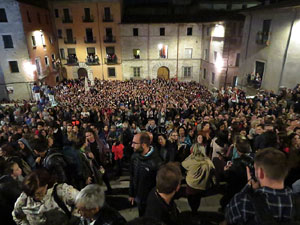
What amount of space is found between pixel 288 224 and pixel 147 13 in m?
33.6

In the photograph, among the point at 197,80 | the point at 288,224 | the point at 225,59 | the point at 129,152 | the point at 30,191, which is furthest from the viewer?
the point at 197,80

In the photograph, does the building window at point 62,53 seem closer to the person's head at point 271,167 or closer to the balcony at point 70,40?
the balcony at point 70,40

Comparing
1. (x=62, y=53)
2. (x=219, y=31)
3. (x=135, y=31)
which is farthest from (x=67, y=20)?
(x=219, y=31)

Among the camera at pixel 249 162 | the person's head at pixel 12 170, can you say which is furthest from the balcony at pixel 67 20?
the camera at pixel 249 162

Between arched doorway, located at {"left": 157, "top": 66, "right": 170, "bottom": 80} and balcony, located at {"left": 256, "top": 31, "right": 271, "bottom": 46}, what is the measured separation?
1513cm

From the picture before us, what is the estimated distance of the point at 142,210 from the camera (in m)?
3.62

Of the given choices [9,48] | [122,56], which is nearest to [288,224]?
[9,48]

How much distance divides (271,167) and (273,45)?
16634 millimetres

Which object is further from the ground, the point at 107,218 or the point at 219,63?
the point at 219,63

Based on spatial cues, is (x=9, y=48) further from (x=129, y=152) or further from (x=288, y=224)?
(x=288, y=224)

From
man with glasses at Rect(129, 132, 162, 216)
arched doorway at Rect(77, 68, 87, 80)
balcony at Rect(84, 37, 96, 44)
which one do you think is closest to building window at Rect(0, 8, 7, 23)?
balcony at Rect(84, 37, 96, 44)

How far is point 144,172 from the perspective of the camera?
3.34 meters

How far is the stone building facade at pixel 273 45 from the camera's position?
44.8 ft

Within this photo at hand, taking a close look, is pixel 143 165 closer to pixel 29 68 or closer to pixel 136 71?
pixel 29 68
